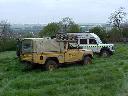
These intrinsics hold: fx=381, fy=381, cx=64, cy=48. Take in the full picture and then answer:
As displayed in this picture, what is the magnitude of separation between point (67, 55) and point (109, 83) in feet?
25.8

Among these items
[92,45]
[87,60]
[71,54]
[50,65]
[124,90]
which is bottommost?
[124,90]

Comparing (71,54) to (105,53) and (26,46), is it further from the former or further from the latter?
(105,53)

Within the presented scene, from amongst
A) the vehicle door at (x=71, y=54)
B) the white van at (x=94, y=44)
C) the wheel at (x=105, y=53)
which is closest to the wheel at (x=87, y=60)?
the vehicle door at (x=71, y=54)

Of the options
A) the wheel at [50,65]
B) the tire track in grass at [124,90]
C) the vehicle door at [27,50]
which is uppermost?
the vehicle door at [27,50]

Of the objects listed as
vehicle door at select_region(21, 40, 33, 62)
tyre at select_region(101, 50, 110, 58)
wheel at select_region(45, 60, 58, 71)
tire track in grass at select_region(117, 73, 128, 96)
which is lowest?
Answer: tire track in grass at select_region(117, 73, 128, 96)

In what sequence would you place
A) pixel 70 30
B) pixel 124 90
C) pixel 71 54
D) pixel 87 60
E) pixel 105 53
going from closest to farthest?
pixel 124 90
pixel 71 54
pixel 87 60
pixel 105 53
pixel 70 30

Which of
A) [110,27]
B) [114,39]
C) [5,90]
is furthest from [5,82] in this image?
[110,27]

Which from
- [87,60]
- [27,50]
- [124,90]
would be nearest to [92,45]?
[87,60]

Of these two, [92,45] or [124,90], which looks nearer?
[124,90]

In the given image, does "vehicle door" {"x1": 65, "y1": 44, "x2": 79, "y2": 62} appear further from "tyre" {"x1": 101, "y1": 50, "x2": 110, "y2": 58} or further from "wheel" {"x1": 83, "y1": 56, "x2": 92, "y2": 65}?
"tyre" {"x1": 101, "y1": 50, "x2": 110, "y2": 58}

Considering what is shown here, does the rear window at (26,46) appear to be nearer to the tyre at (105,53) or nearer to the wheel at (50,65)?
the wheel at (50,65)

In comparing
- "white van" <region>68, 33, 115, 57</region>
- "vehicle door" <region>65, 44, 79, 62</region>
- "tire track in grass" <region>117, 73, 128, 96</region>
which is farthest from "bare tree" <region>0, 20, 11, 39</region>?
"tire track in grass" <region>117, 73, 128, 96</region>

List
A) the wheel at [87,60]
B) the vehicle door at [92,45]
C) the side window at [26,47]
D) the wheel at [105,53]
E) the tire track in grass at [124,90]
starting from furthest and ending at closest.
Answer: the wheel at [105,53] < the vehicle door at [92,45] < the wheel at [87,60] < the side window at [26,47] < the tire track in grass at [124,90]

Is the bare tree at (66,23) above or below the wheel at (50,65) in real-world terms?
above
